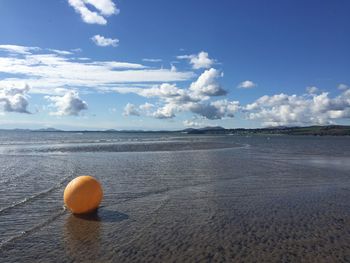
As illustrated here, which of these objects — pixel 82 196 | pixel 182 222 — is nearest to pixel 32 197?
pixel 82 196

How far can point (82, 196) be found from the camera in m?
15.5

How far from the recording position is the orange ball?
15.4m

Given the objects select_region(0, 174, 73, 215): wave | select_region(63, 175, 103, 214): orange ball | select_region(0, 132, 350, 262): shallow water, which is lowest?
select_region(0, 132, 350, 262): shallow water

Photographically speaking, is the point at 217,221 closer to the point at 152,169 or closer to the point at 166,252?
the point at 166,252

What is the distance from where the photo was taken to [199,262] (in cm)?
1069

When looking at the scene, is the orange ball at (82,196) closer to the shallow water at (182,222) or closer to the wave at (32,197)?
the shallow water at (182,222)

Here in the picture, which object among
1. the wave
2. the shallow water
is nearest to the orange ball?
the shallow water

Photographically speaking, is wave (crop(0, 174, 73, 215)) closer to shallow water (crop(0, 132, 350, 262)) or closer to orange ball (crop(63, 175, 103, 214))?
shallow water (crop(0, 132, 350, 262))

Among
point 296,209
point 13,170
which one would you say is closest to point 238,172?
point 296,209

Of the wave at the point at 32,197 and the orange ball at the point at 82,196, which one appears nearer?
the orange ball at the point at 82,196

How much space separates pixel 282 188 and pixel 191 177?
6669mm

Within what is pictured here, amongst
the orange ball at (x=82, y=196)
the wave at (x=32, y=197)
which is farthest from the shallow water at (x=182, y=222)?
the orange ball at (x=82, y=196)

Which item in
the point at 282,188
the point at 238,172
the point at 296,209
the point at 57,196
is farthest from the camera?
the point at 238,172

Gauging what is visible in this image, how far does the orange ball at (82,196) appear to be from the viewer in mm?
15445
